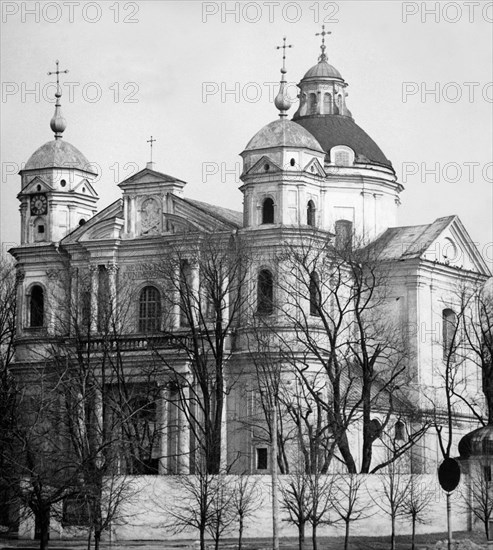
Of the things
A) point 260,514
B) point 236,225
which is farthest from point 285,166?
point 260,514

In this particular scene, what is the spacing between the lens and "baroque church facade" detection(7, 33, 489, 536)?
64.6 meters

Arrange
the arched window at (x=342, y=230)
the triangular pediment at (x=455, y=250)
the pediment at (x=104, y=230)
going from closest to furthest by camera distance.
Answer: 1. the pediment at (x=104, y=230)
2. the arched window at (x=342, y=230)
3. the triangular pediment at (x=455, y=250)

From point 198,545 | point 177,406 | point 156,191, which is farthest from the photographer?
point 156,191

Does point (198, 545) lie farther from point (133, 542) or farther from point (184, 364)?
point (184, 364)

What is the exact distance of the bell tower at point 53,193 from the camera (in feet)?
234

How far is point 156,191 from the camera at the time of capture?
222 feet

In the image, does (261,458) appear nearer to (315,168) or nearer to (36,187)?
(315,168)

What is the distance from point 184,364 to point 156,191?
777 centimetres

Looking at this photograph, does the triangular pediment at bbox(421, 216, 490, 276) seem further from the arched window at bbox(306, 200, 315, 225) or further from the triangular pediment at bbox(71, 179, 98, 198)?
the triangular pediment at bbox(71, 179, 98, 198)

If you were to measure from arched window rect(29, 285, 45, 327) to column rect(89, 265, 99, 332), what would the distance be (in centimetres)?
346

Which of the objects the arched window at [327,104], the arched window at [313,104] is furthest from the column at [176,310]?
the arched window at [327,104]

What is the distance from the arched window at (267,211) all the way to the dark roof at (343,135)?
28.2 feet

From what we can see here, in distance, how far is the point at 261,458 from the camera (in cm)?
6397

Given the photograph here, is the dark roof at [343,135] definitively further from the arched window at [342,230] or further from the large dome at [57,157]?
the large dome at [57,157]
